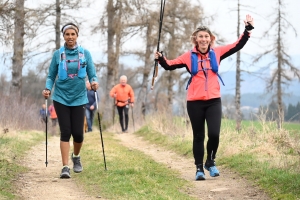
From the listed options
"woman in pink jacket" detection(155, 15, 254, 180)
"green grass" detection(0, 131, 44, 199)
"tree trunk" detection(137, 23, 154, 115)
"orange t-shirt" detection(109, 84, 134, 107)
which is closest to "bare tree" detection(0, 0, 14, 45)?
"green grass" detection(0, 131, 44, 199)

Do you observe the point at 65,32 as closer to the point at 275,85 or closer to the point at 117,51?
the point at 117,51

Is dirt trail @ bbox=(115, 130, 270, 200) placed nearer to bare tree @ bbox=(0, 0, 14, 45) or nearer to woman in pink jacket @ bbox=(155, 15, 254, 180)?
woman in pink jacket @ bbox=(155, 15, 254, 180)

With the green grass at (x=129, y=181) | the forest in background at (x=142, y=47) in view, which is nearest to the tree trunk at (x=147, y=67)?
the forest in background at (x=142, y=47)

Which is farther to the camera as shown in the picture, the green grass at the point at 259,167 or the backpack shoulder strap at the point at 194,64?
the backpack shoulder strap at the point at 194,64

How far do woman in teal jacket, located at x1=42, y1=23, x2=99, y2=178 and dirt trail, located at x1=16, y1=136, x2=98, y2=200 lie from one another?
0.36 m

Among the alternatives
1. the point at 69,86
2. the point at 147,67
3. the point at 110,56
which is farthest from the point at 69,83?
the point at 147,67

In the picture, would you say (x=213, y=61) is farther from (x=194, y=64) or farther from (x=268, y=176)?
(x=268, y=176)

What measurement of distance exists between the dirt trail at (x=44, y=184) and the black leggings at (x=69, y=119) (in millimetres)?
650

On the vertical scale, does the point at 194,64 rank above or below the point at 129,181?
above

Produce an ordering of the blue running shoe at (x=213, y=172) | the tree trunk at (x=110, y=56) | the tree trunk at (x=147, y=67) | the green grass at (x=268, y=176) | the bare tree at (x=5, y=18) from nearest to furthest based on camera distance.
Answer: the green grass at (x=268, y=176)
the blue running shoe at (x=213, y=172)
the bare tree at (x=5, y=18)
the tree trunk at (x=110, y=56)
the tree trunk at (x=147, y=67)

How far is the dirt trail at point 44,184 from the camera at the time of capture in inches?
258

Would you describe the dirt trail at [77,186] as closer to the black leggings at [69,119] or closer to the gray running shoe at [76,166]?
the gray running shoe at [76,166]

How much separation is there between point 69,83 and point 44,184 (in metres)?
1.51

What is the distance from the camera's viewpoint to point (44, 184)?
741 centimetres
